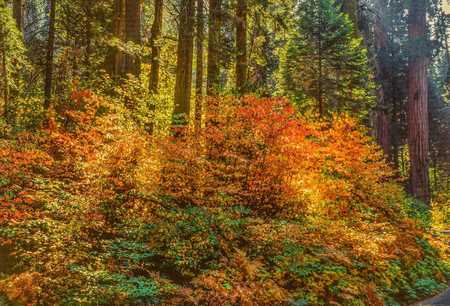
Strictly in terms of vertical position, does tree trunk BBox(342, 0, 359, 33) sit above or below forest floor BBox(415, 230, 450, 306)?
above

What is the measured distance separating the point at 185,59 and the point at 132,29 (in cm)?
172

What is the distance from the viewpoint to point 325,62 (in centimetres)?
1612

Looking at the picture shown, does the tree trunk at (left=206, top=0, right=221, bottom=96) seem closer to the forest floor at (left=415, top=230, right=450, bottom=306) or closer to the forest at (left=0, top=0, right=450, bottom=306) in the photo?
the forest at (left=0, top=0, right=450, bottom=306)

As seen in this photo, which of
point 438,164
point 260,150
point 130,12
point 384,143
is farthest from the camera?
point 438,164

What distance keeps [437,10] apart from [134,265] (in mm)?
18627

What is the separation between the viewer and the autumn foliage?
655 centimetres

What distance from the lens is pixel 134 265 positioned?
6941mm

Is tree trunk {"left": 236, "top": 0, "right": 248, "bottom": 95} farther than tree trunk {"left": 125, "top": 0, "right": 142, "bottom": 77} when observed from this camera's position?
Yes

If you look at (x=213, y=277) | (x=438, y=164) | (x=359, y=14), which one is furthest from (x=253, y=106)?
(x=438, y=164)

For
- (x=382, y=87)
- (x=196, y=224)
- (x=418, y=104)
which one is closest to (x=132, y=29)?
(x=196, y=224)

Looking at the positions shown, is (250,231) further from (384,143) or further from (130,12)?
(384,143)

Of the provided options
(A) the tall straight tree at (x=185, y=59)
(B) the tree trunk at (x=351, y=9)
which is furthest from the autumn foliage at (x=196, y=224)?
(B) the tree trunk at (x=351, y=9)

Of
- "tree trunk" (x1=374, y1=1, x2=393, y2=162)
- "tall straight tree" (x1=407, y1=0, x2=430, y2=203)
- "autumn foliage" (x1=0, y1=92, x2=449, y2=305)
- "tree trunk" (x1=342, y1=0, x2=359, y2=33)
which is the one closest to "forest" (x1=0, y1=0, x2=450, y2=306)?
"autumn foliage" (x1=0, y1=92, x2=449, y2=305)

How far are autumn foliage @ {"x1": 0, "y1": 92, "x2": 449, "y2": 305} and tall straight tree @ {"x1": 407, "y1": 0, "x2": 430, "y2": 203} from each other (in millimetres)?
6802
